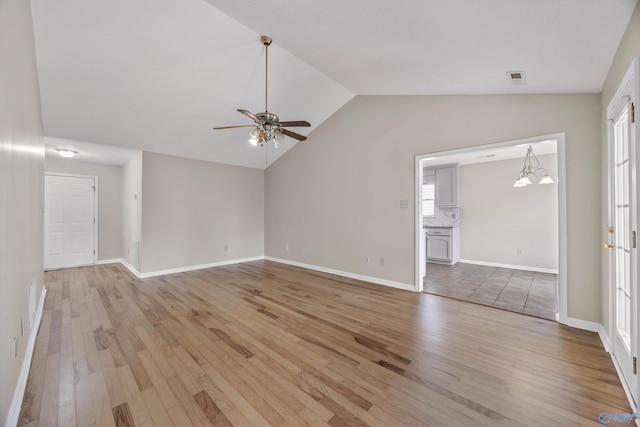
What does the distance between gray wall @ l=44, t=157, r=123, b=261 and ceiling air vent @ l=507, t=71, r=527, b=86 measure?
8.04m

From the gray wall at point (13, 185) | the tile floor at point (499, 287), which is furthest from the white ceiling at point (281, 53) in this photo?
the tile floor at point (499, 287)

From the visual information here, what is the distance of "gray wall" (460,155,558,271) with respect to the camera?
17.0 ft

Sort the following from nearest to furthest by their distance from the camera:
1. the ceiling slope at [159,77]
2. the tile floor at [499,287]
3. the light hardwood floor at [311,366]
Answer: the light hardwood floor at [311,366], the ceiling slope at [159,77], the tile floor at [499,287]

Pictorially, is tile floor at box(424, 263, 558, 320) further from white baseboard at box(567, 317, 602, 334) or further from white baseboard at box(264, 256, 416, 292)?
white baseboard at box(264, 256, 416, 292)

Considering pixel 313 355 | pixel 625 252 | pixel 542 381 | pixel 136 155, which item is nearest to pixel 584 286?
pixel 625 252

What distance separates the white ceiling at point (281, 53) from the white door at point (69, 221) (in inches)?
90.6

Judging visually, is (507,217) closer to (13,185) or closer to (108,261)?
(13,185)

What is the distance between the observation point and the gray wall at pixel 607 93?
1.57 m

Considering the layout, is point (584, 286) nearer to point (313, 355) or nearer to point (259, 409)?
point (313, 355)

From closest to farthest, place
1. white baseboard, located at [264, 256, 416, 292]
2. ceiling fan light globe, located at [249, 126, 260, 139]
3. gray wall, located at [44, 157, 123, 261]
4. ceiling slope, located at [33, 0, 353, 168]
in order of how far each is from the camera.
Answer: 1. ceiling slope, located at [33, 0, 353, 168]
2. ceiling fan light globe, located at [249, 126, 260, 139]
3. white baseboard, located at [264, 256, 416, 292]
4. gray wall, located at [44, 157, 123, 261]

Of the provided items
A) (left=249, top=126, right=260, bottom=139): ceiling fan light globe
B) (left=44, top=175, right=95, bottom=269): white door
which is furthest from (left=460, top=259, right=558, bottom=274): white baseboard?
(left=44, top=175, right=95, bottom=269): white door

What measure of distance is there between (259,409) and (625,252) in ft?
9.48

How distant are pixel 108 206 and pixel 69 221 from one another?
78 centimetres

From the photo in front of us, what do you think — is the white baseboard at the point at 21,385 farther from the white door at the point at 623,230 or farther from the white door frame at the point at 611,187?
the white door at the point at 623,230
